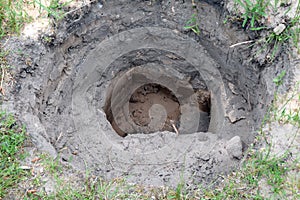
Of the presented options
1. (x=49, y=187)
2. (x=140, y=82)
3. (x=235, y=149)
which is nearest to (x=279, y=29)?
(x=235, y=149)

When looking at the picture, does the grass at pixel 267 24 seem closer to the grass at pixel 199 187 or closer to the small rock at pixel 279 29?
the small rock at pixel 279 29

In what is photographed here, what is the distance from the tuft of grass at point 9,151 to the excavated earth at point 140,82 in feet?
0.29

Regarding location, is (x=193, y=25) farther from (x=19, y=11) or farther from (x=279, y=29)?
(x=19, y=11)

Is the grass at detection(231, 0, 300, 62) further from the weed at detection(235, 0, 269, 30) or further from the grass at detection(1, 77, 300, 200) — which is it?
the grass at detection(1, 77, 300, 200)

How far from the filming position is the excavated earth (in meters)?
2.90

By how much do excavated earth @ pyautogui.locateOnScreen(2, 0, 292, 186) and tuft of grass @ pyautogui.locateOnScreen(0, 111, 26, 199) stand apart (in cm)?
9

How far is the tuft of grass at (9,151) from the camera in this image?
2.49 metres

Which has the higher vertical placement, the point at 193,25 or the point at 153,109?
the point at 193,25

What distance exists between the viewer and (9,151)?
8.48ft

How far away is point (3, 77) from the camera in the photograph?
2836mm

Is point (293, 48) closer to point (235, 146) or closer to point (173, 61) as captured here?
point (235, 146)

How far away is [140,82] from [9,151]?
191 centimetres

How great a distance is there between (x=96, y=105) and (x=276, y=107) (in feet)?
5.71

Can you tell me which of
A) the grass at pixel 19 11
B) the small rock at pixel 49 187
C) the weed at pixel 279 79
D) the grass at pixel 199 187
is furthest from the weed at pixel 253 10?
the small rock at pixel 49 187
